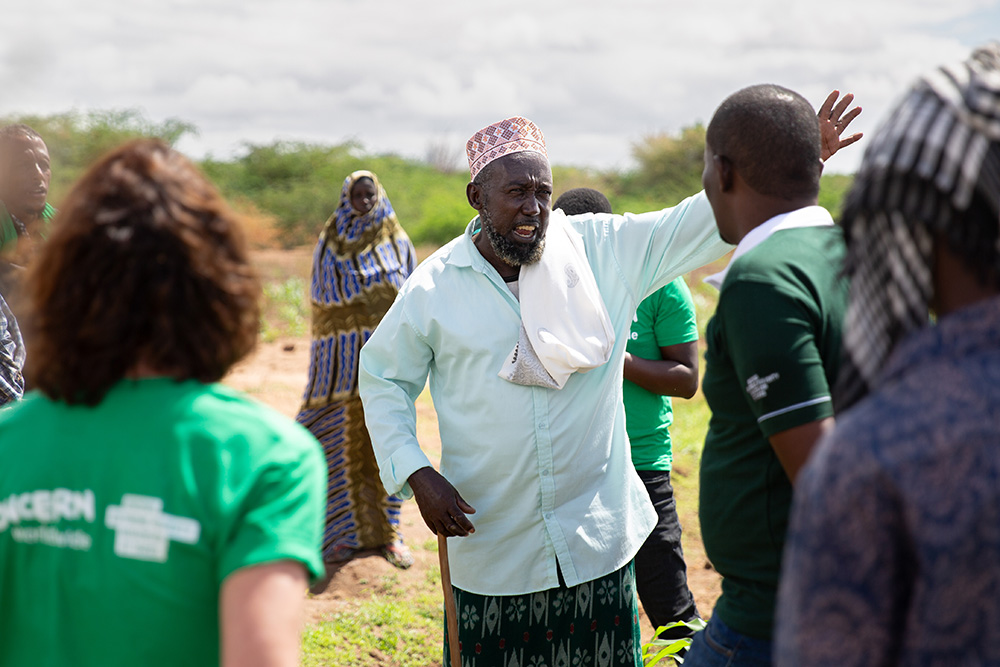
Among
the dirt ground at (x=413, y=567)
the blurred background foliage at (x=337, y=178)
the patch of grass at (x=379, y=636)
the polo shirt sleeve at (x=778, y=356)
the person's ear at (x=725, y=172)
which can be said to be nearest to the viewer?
the polo shirt sleeve at (x=778, y=356)

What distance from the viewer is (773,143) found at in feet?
6.81

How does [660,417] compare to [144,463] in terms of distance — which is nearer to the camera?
[144,463]

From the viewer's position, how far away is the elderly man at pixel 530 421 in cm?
294

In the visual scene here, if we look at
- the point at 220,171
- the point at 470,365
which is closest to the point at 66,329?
the point at 470,365

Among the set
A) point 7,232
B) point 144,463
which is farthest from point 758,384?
point 7,232

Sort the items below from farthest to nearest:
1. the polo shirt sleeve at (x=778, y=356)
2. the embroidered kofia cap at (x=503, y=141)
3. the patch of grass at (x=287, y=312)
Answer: the patch of grass at (x=287, y=312), the embroidered kofia cap at (x=503, y=141), the polo shirt sleeve at (x=778, y=356)

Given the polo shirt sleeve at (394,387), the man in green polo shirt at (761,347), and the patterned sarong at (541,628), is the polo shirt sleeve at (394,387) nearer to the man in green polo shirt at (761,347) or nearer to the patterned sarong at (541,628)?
the patterned sarong at (541,628)

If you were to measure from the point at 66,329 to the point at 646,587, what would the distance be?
9.52 ft

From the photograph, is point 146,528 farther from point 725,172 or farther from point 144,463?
point 725,172

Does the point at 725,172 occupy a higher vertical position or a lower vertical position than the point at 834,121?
lower

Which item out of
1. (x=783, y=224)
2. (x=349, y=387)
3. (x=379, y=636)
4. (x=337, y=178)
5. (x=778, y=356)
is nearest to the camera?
(x=778, y=356)

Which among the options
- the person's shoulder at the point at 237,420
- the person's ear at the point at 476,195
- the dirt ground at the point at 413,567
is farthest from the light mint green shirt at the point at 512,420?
the person's shoulder at the point at 237,420

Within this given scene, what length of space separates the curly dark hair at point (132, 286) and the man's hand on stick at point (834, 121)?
1988 millimetres

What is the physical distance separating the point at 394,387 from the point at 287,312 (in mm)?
12457
